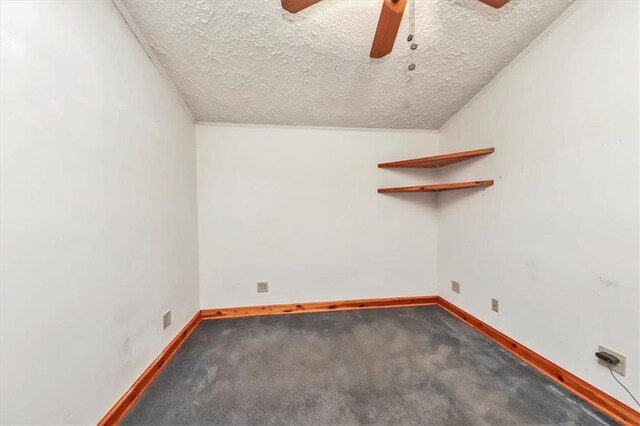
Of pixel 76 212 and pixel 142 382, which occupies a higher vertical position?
pixel 76 212

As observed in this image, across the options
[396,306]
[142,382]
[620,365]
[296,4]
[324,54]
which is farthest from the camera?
A: [396,306]

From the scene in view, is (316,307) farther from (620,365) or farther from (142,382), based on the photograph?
(620,365)

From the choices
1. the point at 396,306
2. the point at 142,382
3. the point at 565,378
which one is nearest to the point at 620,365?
the point at 565,378

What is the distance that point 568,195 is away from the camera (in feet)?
4.43

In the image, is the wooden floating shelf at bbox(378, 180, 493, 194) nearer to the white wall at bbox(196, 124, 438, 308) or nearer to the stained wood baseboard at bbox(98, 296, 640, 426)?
the white wall at bbox(196, 124, 438, 308)

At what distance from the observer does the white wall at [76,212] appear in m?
0.73

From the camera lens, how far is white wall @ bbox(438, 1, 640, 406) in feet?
3.69

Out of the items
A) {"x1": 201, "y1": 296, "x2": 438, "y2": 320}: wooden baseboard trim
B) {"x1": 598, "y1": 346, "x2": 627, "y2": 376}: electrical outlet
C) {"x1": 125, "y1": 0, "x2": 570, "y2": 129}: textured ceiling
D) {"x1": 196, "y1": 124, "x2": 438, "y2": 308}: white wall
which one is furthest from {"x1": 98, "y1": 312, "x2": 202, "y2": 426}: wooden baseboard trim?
{"x1": 598, "y1": 346, "x2": 627, "y2": 376}: electrical outlet

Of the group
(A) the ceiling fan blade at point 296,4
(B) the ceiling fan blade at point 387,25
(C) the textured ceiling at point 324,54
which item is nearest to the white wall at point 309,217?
(C) the textured ceiling at point 324,54

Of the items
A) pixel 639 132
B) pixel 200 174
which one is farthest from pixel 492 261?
pixel 200 174

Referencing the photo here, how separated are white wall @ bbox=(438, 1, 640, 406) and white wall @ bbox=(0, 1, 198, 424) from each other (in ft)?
8.16

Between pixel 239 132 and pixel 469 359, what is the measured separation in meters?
2.65

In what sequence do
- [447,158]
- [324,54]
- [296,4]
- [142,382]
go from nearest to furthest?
1. [296,4]
2. [142,382]
3. [324,54]
4. [447,158]

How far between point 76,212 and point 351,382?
163 centimetres
